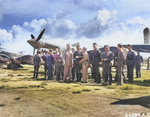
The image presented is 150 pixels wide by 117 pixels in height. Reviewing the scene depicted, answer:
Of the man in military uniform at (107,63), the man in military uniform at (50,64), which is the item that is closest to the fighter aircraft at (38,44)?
the man in military uniform at (50,64)

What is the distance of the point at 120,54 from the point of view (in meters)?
6.40

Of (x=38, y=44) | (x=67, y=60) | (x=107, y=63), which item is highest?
(x=38, y=44)

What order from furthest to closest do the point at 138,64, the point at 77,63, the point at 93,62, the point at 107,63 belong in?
1. the point at 138,64
2. the point at 77,63
3. the point at 93,62
4. the point at 107,63

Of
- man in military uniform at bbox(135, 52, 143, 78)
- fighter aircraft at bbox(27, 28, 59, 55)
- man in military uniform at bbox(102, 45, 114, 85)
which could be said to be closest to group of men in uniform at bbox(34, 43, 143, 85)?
man in military uniform at bbox(102, 45, 114, 85)

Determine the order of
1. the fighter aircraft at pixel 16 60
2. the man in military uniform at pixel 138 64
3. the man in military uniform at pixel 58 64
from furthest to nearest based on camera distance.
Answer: the fighter aircraft at pixel 16 60 → the man in military uniform at pixel 138 64 → the man in military uniform at pixel 58 64

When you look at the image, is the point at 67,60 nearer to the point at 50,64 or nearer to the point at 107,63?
the point at 50,64

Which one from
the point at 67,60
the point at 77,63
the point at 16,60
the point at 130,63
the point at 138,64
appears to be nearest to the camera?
the point at 130,63

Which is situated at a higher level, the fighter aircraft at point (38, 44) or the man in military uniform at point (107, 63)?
the fighter aircraft at point (38, 44)

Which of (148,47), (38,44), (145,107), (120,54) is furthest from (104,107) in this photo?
(148,47)

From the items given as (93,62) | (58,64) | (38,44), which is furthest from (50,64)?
(38,44)

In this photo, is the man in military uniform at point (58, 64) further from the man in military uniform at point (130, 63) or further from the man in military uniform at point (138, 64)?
the man in military uniform at point (138, 64)

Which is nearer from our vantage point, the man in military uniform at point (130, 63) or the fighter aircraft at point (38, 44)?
the man in military uniform at point (130, 63)

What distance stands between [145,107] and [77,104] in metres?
1.46

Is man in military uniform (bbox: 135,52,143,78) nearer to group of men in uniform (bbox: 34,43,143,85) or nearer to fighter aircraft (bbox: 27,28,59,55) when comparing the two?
group of men in uniform (bbox: 34,43,143,85)
